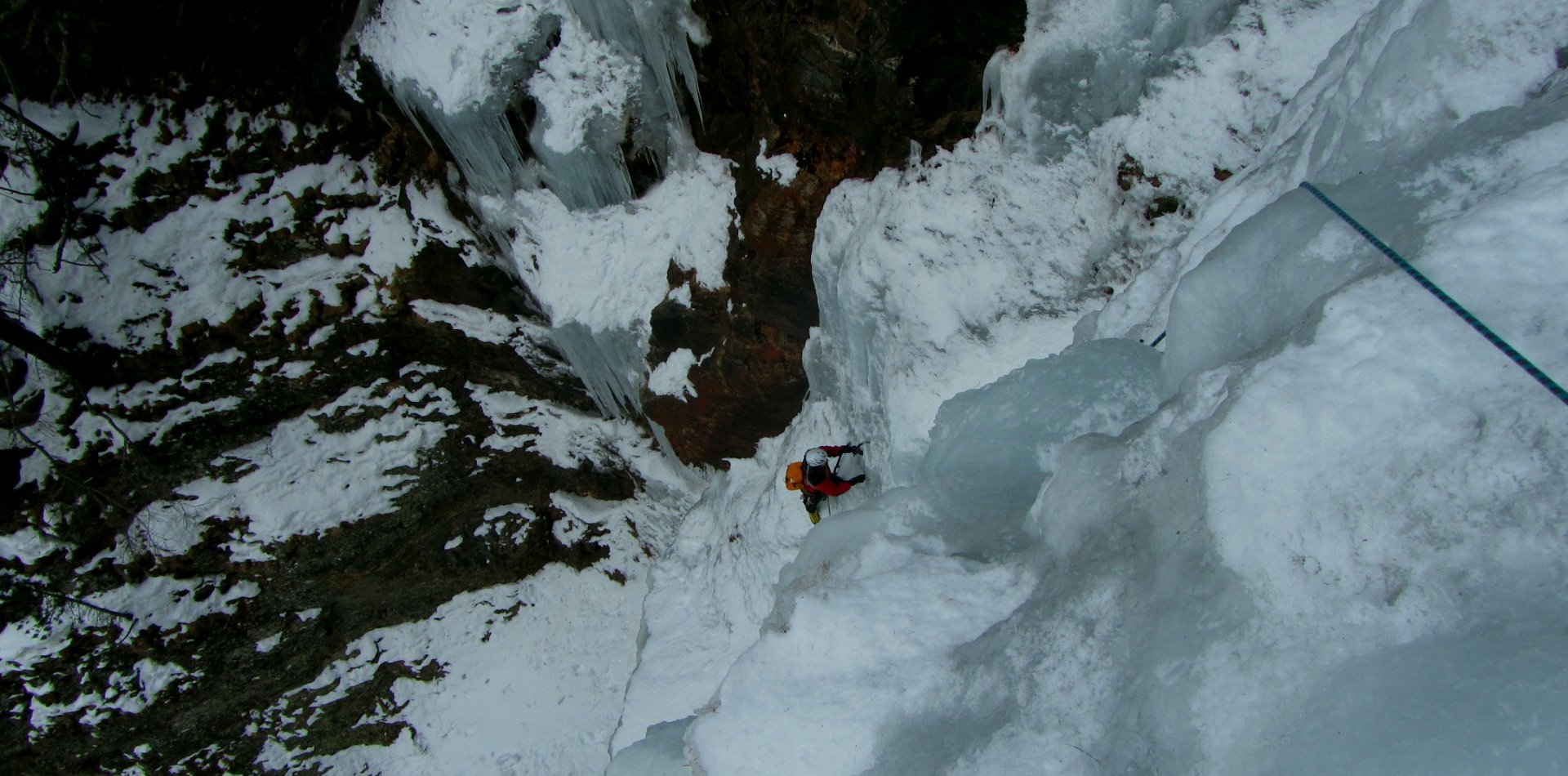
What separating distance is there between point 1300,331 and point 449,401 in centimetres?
802

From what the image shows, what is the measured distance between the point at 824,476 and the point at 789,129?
2.71 metres

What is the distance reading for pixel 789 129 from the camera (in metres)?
6.00

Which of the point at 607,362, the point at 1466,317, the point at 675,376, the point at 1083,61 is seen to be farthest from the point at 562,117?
the point at 1466,317

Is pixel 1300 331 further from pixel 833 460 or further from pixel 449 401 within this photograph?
pixel 449 401

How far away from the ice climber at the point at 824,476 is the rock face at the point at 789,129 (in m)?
1.30

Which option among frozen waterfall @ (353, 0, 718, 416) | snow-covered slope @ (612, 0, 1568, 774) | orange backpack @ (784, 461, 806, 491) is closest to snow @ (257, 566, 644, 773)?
frozen waterfall @ (353, 0, 718, 416)

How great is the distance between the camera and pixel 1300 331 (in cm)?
212

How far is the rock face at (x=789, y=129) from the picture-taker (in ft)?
16.7

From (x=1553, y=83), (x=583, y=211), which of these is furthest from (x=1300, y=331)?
(x=583, y=211)

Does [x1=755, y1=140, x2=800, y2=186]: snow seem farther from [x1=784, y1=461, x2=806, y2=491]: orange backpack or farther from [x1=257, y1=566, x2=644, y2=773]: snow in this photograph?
[x1=257, y1=566, x2=644, y2=773]: snow

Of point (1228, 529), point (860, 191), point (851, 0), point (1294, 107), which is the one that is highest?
point (851, 0)

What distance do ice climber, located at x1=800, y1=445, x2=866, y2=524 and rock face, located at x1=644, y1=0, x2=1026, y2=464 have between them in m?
1.30

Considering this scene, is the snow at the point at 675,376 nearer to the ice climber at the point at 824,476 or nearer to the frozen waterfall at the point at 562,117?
the frozen waterfall at the point at 562,117

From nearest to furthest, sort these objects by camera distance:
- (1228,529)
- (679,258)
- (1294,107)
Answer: (1228,529), (1294,107), (679,258)
